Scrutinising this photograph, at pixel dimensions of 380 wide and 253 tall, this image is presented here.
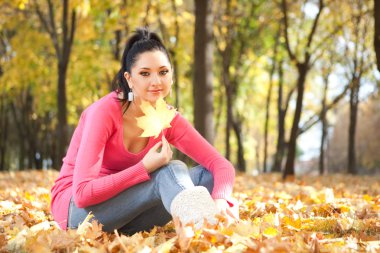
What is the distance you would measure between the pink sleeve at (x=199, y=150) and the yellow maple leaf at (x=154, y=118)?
399mm

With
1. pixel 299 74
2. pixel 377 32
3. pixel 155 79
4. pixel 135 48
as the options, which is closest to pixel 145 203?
pixel 155 79

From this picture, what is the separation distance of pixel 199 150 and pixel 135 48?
845 millimetres

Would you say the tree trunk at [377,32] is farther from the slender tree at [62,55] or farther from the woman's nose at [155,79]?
the slender tree at [62,55]

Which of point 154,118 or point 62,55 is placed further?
point 62,55

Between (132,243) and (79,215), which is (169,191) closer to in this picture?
(132,243)

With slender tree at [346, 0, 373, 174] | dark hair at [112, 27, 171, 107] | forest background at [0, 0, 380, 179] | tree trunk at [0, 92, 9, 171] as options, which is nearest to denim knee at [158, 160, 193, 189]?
dark hair at [112, 27, 171, 107]

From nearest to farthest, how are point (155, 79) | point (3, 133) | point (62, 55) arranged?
point (155, 79), point (62, 55), point (3, 133)

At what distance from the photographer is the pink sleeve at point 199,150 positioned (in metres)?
3.50

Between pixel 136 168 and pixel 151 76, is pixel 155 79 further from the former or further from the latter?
pixel 136 168

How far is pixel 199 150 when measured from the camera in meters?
3.68

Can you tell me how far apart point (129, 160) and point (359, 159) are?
27.1 meters

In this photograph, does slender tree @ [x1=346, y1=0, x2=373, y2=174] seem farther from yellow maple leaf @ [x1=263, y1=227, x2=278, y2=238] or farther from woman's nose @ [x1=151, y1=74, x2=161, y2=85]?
yellow maple leaf @ [x1=263, y1=227, x2=278, y2=238]

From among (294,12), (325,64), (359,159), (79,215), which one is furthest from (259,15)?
(79,215)

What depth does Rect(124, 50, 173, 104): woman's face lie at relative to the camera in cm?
330
